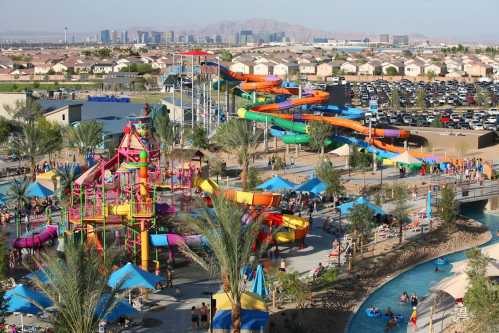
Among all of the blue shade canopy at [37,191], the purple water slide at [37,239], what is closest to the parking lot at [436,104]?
the blue shade canopy at [37,191]

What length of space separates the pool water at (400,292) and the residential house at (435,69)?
69.0m

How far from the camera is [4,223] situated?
24219mm

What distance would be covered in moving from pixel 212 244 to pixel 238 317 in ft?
4.69

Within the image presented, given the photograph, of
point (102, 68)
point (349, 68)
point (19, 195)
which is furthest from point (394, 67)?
point (19, 195)

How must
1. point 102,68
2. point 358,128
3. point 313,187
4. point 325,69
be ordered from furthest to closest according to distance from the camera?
point 325,69
point 102,68
point 358,128
point 313,187

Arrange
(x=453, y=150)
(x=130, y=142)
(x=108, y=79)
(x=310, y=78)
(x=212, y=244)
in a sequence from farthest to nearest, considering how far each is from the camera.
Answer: (x=310, y=78) < (x=108, y=79) < (x=453, y=150) < (x=130, y=142) < (x=212, y=244)

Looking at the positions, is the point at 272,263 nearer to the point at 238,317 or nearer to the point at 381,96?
the point at 238,317

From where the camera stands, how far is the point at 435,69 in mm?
91875

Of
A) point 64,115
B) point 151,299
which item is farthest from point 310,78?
point 151,299

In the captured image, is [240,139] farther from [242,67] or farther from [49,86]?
[242,67]

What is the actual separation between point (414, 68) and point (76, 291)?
3348 inches

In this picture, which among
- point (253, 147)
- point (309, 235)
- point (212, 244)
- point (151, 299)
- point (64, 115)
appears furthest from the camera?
point (64, 115)

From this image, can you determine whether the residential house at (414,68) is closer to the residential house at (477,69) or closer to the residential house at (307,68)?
the residential house at (477,69)

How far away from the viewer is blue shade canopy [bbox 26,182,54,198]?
81.6 ft
